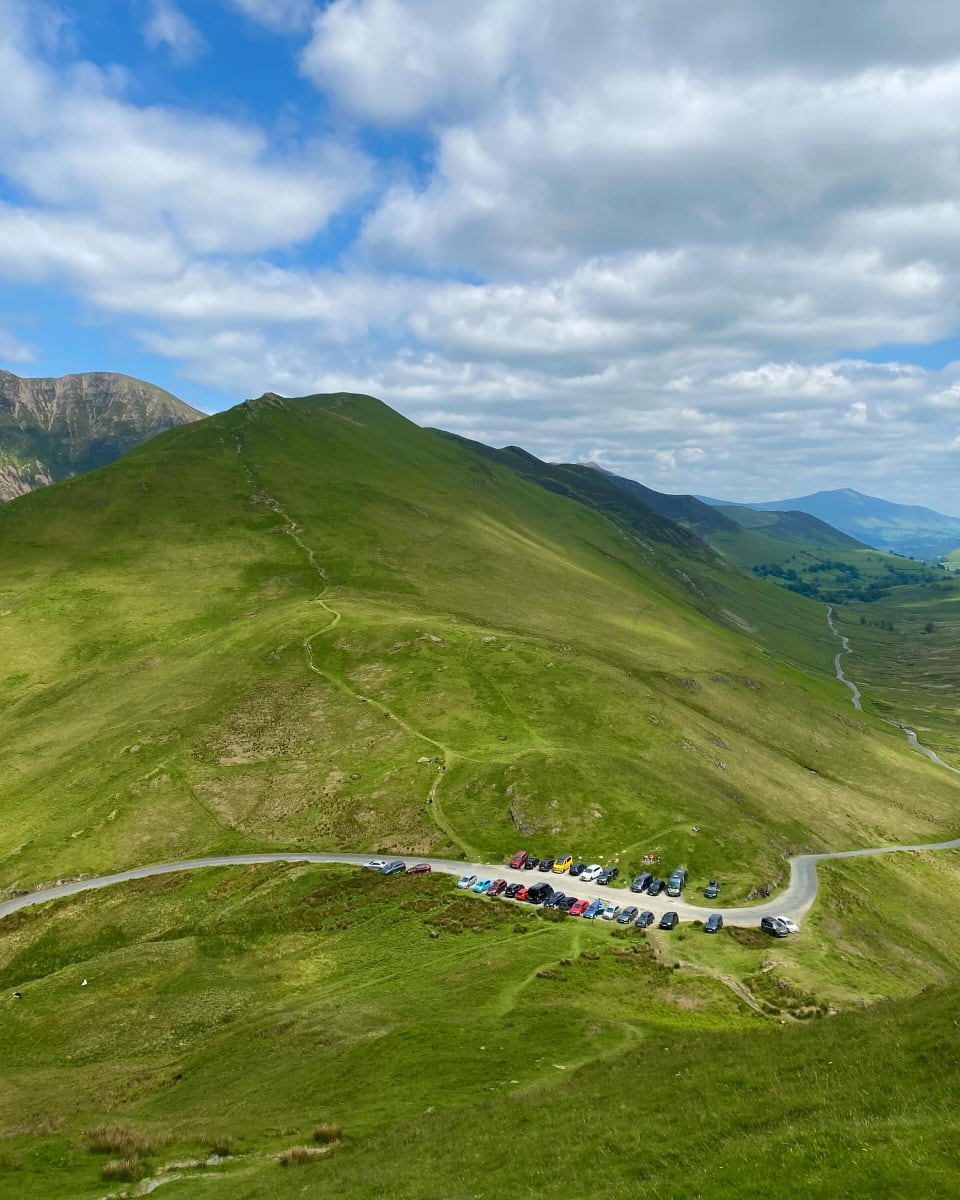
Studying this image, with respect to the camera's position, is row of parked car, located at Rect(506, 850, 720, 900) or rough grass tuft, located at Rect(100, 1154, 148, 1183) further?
row of parked car, located at Rect(506, 850, 720, 900)

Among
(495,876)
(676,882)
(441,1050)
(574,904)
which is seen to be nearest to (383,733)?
(495,876)

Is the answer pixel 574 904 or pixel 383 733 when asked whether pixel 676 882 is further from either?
pixel 383 733

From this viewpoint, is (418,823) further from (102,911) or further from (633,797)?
(102,911)

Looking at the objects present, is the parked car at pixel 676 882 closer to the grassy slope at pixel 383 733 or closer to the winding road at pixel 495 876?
the winding road at pixel 495 876

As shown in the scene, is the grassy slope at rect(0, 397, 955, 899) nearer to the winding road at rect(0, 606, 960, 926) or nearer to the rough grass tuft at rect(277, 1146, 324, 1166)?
the winding road at rect(0, 606, 960, 926)

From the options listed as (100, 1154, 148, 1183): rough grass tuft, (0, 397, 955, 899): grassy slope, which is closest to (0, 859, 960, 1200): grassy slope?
(100, 1154, 148, 1183): rough grass tuft

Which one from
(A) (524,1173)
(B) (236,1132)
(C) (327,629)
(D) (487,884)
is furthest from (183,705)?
(A) (524,1173)
